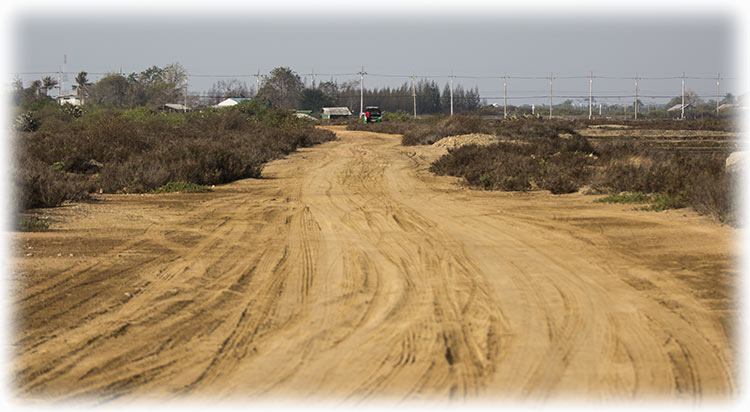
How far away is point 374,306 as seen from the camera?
816 cm

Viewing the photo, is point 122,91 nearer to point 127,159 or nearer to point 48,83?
point 48,83

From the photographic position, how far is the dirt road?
5.95m

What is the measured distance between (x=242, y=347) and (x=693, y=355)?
12.6 feet

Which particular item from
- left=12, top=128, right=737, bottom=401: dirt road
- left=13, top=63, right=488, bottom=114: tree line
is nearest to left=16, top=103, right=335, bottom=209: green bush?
left=12, top=128, right=737, bottom=401: dirt road

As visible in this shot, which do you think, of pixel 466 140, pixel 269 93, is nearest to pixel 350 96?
pixel 269 93

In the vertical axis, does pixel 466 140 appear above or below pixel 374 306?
above

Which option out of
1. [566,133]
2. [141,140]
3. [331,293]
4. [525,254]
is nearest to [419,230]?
[525,254]

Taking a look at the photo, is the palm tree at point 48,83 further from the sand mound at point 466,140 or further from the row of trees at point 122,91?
the sand mound at point 466,140

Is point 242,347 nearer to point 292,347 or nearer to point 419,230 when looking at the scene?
point 292,347

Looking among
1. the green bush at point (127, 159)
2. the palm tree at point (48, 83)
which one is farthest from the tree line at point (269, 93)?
the green bush at point (127, 159)

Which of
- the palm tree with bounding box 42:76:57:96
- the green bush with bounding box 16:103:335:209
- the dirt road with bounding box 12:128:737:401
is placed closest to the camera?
the dirt road with bounding box 12:128:737:401

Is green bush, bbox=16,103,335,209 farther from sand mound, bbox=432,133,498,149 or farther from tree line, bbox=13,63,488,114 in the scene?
tree line, bbox=13,63,488,114

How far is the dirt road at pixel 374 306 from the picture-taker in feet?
19.5

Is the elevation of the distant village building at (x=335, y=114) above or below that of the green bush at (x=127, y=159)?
above
